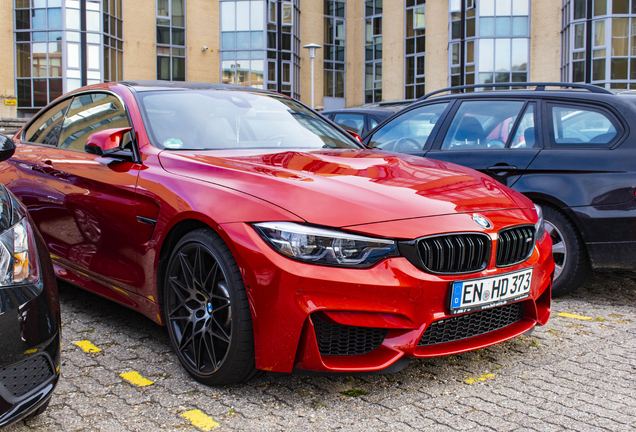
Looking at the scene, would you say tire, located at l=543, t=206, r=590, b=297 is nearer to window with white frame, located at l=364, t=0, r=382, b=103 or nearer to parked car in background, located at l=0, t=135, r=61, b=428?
parked car in background, located at l=0, t=135, r=61, b=428

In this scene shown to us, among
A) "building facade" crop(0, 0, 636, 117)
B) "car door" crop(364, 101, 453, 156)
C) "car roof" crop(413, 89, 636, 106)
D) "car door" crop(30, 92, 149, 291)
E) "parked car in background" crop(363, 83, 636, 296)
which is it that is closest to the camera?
"car door" crop(30, 92, 149, 291)

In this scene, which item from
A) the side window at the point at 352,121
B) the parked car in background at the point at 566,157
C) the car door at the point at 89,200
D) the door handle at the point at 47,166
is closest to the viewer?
the car door at the point at 89,200

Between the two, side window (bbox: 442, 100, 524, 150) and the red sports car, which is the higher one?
side window (bbox: 442, 100, 524, 150)

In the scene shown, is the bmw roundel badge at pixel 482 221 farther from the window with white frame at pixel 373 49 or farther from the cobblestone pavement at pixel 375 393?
the window with white frame at pixel 373 49

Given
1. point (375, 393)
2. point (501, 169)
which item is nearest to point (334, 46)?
point (501, 169)

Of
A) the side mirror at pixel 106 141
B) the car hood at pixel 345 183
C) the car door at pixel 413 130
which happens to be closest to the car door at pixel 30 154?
the side mirror at pixel 106 141

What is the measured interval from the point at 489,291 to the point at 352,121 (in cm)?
775

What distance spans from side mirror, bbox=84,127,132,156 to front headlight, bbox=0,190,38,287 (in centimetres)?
105

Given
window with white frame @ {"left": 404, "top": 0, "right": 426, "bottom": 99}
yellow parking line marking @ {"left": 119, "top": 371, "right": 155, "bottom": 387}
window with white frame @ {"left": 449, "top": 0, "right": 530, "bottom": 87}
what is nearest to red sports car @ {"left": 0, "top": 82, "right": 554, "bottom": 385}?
yellow parking line marking @ {"left": 119, "top": 371, "right": 155, "bottom": 387}

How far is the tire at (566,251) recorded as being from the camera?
4590 mm

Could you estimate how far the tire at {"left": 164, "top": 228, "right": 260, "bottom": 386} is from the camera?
9.22ft

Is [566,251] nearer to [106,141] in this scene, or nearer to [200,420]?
[200,420]

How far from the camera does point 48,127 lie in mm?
4828

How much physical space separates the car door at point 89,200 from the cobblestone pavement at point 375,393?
49 cm
